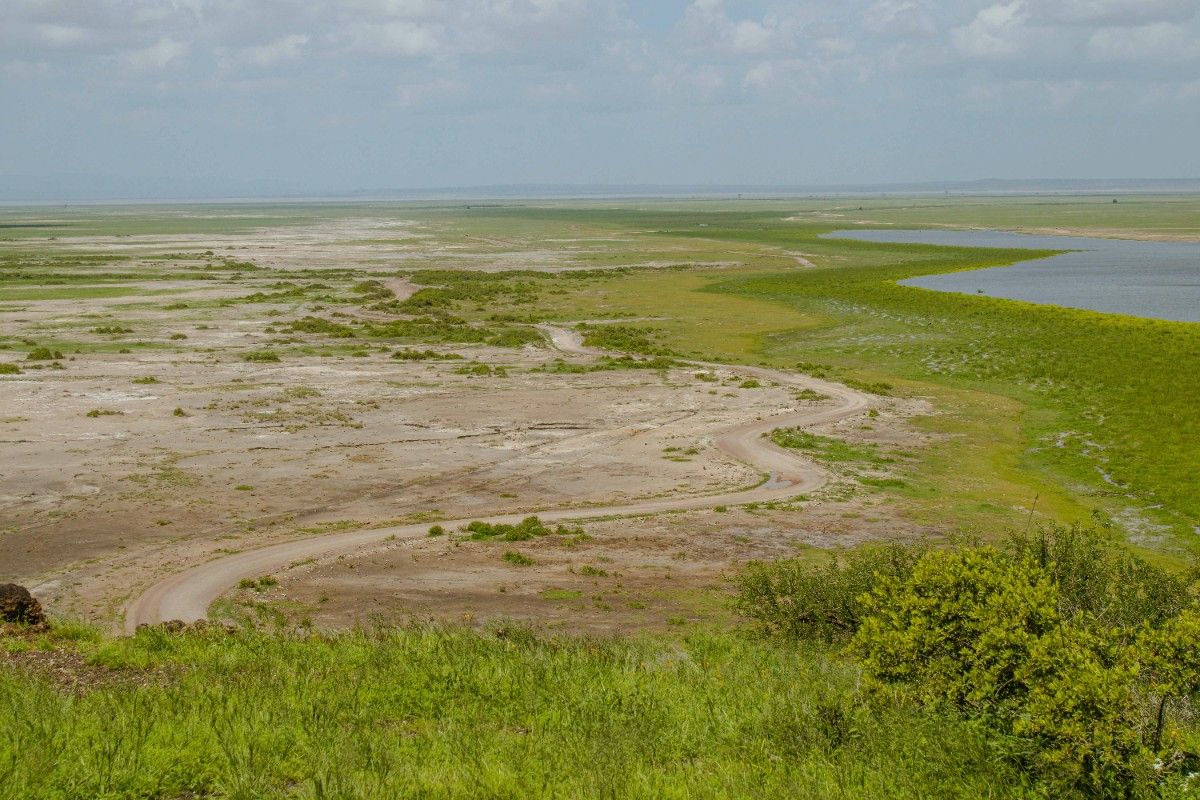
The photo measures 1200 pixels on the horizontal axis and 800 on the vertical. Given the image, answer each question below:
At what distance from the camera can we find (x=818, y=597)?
24875mm

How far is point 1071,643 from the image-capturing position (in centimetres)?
1433

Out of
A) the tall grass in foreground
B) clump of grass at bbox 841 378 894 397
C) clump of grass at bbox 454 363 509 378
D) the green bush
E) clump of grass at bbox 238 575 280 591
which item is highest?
the green bush

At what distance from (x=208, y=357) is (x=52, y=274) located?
227 ft

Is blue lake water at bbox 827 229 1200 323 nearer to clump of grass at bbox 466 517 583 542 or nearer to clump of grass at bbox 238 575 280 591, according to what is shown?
clump of grass at bbox 466 517 583 542

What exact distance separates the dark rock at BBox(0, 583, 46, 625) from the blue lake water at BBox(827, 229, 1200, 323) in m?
88.6

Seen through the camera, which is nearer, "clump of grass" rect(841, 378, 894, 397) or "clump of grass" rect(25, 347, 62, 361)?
"clump of grass" rect(841, 378, 894, 397)

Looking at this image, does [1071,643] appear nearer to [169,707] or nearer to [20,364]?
[169,707]

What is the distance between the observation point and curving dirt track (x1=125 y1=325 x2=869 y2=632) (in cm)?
2780

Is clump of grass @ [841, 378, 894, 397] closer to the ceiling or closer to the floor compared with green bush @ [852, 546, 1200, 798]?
closer to the floor

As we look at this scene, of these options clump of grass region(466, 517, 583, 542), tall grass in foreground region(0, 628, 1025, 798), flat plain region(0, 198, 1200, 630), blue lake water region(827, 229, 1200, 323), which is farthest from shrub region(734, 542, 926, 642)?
blue lake water region(827, 229, 1200, 323)

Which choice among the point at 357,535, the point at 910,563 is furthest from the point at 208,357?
the point at 910,563

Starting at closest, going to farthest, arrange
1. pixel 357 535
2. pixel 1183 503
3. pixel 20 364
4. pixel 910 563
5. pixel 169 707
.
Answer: pixel 169 707, pixel 910 563, pixel 357 535, pixel 1183 503, pixel 20 364

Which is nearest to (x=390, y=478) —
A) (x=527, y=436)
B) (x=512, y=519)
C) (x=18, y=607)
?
(x=512, y=519)

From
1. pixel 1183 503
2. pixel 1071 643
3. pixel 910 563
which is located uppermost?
pixel 1071 643
